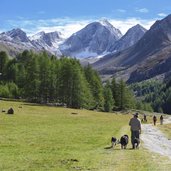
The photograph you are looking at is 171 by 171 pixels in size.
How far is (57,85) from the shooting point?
12544 centimetres

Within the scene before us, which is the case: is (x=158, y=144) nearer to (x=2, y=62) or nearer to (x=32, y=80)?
(x=32, y=80)

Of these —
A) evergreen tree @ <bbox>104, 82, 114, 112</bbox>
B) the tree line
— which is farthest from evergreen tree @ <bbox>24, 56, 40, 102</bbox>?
evergreen tree @ <bbox>104, 82, 114, 112</bbox>

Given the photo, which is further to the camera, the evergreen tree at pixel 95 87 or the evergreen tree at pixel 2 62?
the evergreen tree at pixel 2 62

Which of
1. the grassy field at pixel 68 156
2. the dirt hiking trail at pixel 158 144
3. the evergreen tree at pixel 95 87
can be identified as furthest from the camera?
the evergreen tree at pixel 95 87

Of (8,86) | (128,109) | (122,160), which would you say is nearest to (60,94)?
(8,86)

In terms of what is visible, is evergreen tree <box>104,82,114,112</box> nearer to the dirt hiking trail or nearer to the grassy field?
the dirt hiking trail

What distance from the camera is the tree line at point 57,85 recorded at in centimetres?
12262

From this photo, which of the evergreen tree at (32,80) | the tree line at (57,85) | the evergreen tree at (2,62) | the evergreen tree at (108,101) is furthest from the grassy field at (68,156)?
the evergreen tree at (2,62)

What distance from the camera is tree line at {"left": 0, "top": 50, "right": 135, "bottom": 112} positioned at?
402 feet

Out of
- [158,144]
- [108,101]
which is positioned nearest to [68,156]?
[158,144]

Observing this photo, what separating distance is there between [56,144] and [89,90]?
8978 centimetres

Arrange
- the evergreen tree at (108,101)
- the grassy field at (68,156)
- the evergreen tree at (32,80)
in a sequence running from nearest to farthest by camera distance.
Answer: the grassy field at (68,156) < the evergreen tree at (32,80) < the evergreen tree at (108,101)

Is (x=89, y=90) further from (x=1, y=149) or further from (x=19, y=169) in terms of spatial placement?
(x=19, y=169)

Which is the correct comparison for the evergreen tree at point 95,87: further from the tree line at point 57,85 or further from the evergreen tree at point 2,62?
the evergreen tree at point 2,62
